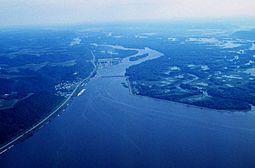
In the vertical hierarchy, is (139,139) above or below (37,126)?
above

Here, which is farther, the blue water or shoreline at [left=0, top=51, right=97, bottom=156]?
shoreline at [left=0, top=51, right=97, bottom=156]

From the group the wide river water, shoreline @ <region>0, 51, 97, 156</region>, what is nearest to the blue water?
the wide river water

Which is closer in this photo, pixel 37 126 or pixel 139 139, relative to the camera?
pixel 139 139

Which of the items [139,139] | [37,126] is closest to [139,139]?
[139,139]

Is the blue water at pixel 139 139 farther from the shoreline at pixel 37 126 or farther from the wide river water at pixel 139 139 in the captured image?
the shoreline at pixel 37 126

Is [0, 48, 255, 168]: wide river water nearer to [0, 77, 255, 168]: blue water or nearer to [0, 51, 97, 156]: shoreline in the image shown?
[0, 77, 255, 168]: blue water

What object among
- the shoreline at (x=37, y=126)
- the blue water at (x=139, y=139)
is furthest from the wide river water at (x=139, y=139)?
the shoreline at (x=37, y=126)

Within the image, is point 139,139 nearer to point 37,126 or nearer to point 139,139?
point 139,139

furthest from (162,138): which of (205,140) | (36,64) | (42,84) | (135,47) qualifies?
(135,47)
